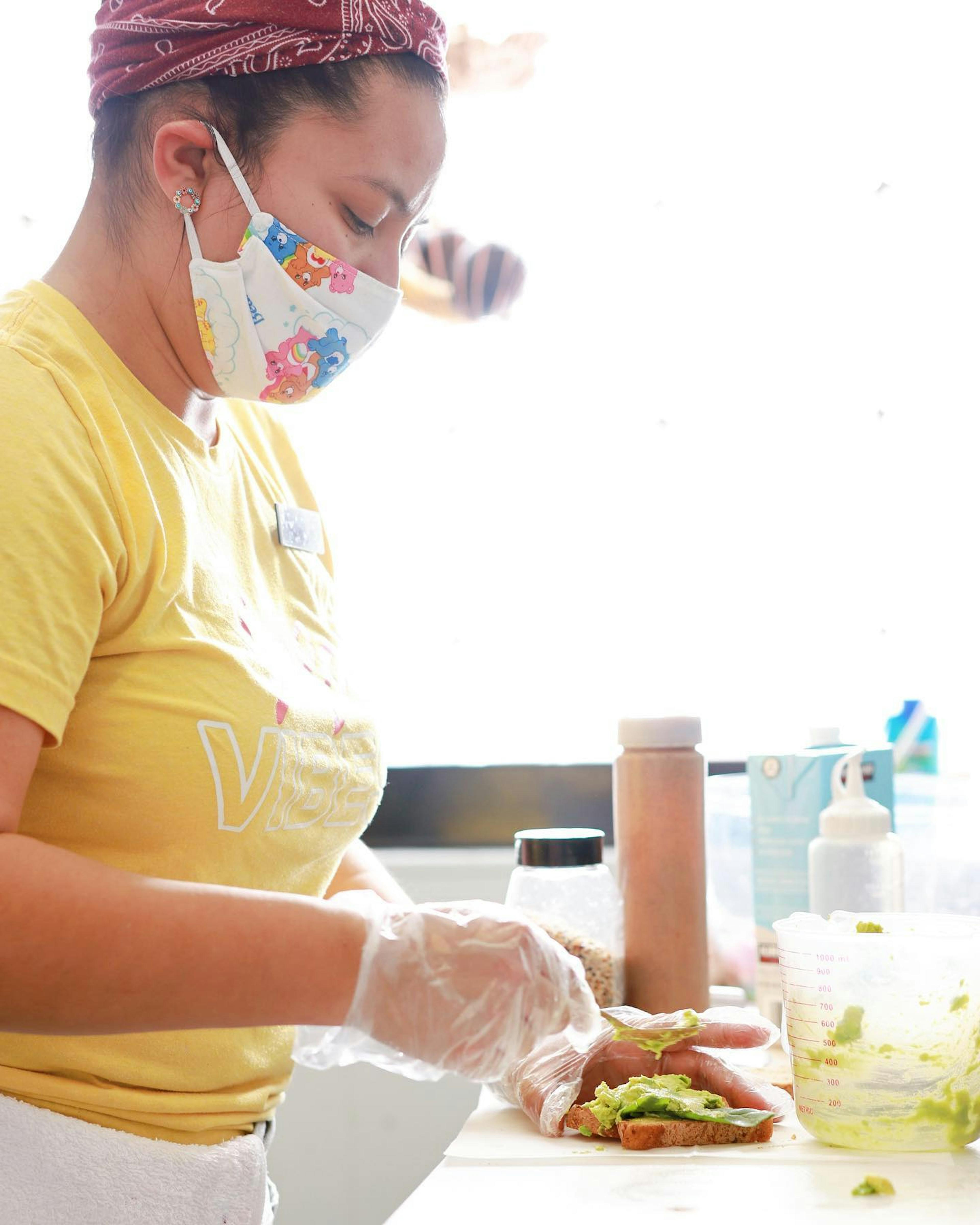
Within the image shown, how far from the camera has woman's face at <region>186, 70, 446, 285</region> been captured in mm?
804

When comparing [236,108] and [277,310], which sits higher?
[236,108]

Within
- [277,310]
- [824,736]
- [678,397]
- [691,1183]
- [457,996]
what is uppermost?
[678,397]

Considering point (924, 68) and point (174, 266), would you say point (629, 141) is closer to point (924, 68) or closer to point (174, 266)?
point (924, 68)

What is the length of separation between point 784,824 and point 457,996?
0.54 metres

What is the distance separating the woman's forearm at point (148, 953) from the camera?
0.60 metres

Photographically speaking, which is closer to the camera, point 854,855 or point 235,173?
point 235,173

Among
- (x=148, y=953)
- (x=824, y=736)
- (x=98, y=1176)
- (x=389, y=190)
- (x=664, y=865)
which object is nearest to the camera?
(x=148, y=953)

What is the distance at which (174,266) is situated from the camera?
2.67 feet

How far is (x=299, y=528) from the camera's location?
0.98 meters

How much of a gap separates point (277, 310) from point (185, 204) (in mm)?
93

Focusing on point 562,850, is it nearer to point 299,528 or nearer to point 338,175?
point 299,528

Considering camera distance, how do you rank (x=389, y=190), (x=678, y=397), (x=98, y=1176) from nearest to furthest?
1. (x=98, y=1176)
2. (x=389, y=190)
3. (x=678, y=397)

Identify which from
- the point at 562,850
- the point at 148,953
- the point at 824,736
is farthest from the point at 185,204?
the point at 824,736

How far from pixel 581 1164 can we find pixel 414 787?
921 millimetres
